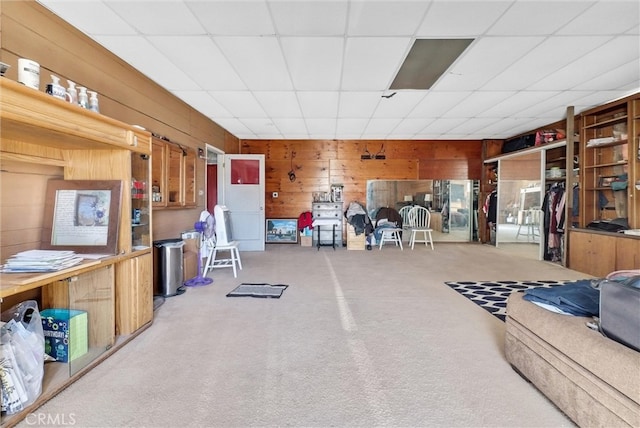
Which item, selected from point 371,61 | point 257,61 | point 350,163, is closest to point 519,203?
point 350,163

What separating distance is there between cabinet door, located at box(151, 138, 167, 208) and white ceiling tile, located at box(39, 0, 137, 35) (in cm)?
123

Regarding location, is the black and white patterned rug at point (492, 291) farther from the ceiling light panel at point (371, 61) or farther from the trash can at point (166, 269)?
the trash can at point (166, 269)

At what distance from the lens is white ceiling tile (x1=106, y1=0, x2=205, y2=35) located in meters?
2.29

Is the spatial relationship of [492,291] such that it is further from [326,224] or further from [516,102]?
[326,224]

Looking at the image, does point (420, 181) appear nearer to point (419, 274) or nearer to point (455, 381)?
point (419, 274)

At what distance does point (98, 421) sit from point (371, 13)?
3.12 meters

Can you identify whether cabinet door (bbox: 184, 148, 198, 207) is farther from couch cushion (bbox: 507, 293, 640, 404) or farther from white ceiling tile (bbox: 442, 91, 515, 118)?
couch cushion (bbox: 507, 293, 640, 404)

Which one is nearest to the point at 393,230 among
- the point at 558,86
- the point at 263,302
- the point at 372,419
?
the point at 558,86

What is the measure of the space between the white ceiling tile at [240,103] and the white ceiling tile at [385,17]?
213cm

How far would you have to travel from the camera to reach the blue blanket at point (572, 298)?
162cm

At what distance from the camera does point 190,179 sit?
15.8 ft

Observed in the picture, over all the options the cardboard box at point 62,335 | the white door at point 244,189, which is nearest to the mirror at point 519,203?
the white door at point 244,189

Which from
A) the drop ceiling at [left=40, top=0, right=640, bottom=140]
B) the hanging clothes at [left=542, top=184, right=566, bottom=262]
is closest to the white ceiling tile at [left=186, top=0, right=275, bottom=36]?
the drop ceiling at [left=40, top=0, right=640, bottom=140]

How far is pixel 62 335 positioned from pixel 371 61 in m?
3.48
